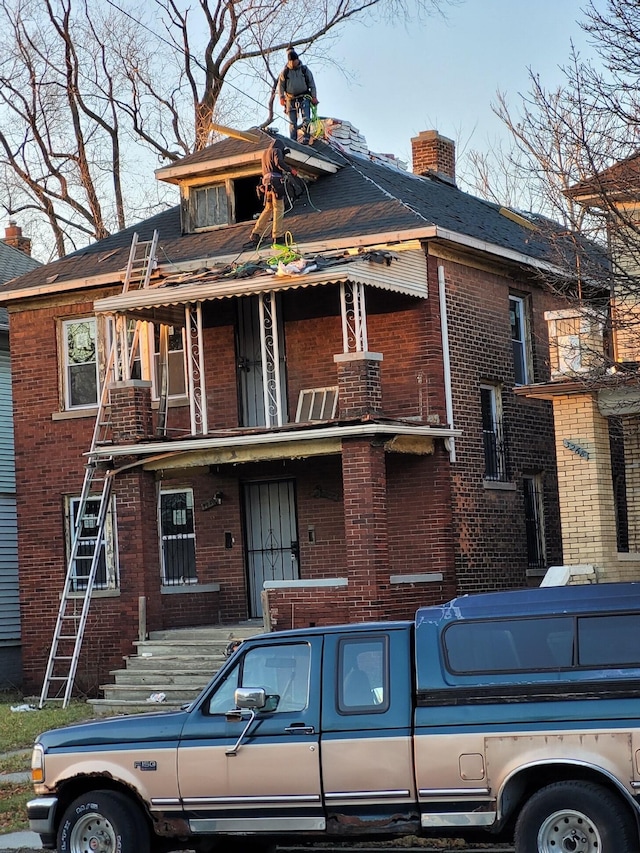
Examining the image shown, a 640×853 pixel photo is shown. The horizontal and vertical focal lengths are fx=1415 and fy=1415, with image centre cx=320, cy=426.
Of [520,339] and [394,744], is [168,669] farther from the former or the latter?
[394,744]

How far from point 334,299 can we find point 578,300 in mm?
7546

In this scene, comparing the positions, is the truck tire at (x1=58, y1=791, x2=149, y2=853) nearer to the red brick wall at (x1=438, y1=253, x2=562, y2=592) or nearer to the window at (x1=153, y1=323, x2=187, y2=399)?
the red brick wall at (x1=438, y1=253, x2=562, y2=592)

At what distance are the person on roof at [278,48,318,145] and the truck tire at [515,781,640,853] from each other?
1763 cm

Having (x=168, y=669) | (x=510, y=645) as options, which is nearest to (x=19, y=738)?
(x=168, y=669)

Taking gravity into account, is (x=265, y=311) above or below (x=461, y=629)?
above

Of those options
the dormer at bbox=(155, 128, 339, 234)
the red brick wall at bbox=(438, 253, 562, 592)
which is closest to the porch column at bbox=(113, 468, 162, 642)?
the red brick wall at bbox=(438, 253, 562, 592)

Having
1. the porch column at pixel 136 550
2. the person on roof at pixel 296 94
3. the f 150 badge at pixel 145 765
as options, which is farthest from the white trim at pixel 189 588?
the f 150 badge at pixel 145 765

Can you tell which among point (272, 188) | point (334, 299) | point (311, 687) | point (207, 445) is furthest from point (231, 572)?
point (311, 687)

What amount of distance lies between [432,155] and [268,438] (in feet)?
33.0

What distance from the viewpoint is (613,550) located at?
18.1m

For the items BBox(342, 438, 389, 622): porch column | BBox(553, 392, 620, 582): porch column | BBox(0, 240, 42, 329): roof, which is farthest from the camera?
BBox(0, 240, 42, 329): roof

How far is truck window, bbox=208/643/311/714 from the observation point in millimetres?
9555

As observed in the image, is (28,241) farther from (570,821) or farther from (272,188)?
(570,821)

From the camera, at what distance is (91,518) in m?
23.3
